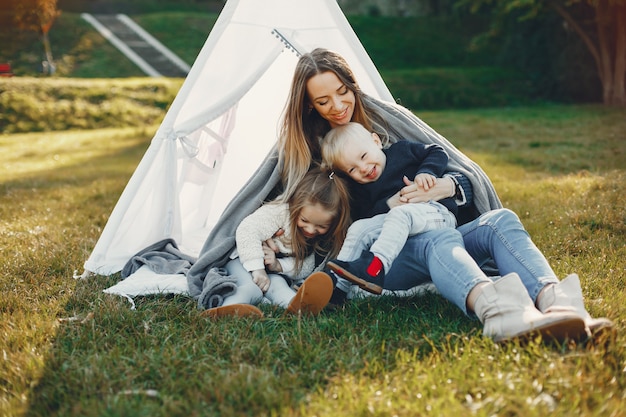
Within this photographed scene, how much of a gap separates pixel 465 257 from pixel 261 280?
976 millimetres

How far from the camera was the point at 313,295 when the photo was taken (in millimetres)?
2408

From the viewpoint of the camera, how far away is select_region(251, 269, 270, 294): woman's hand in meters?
→ 2.81

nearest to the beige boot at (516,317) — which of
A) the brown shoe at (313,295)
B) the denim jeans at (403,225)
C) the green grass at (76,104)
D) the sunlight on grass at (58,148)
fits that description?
the denim jeans at (403,225)

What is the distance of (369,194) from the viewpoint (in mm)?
2941

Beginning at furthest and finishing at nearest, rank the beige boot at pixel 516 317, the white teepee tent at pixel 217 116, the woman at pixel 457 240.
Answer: the white teepee tent at pixel 217 116
the woman at pixel 457 240
the beige boot at pixel 516 317

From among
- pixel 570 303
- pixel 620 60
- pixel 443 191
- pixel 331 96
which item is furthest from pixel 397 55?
pixel 570 303

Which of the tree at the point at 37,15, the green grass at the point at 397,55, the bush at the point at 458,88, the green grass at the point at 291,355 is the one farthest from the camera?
the tree at the point at 37,15

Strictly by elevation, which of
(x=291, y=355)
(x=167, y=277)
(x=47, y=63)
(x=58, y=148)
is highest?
(x=291, y=355)

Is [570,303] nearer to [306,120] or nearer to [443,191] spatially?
[443,191]

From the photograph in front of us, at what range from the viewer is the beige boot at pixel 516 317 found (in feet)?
6.45

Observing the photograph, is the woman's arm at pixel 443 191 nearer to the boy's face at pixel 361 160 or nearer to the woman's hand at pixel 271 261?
the boy's face at pixel 361 160

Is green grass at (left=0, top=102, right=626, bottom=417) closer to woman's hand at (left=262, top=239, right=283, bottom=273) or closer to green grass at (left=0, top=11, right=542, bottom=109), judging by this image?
woman's hand at (left=262, top=239, right=283, bottom=273)

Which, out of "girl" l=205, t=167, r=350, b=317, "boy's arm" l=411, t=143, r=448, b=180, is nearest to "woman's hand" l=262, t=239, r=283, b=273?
"girl" l=205, t=167, r=350, b=317

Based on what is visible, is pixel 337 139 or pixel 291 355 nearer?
pixel 291 355
